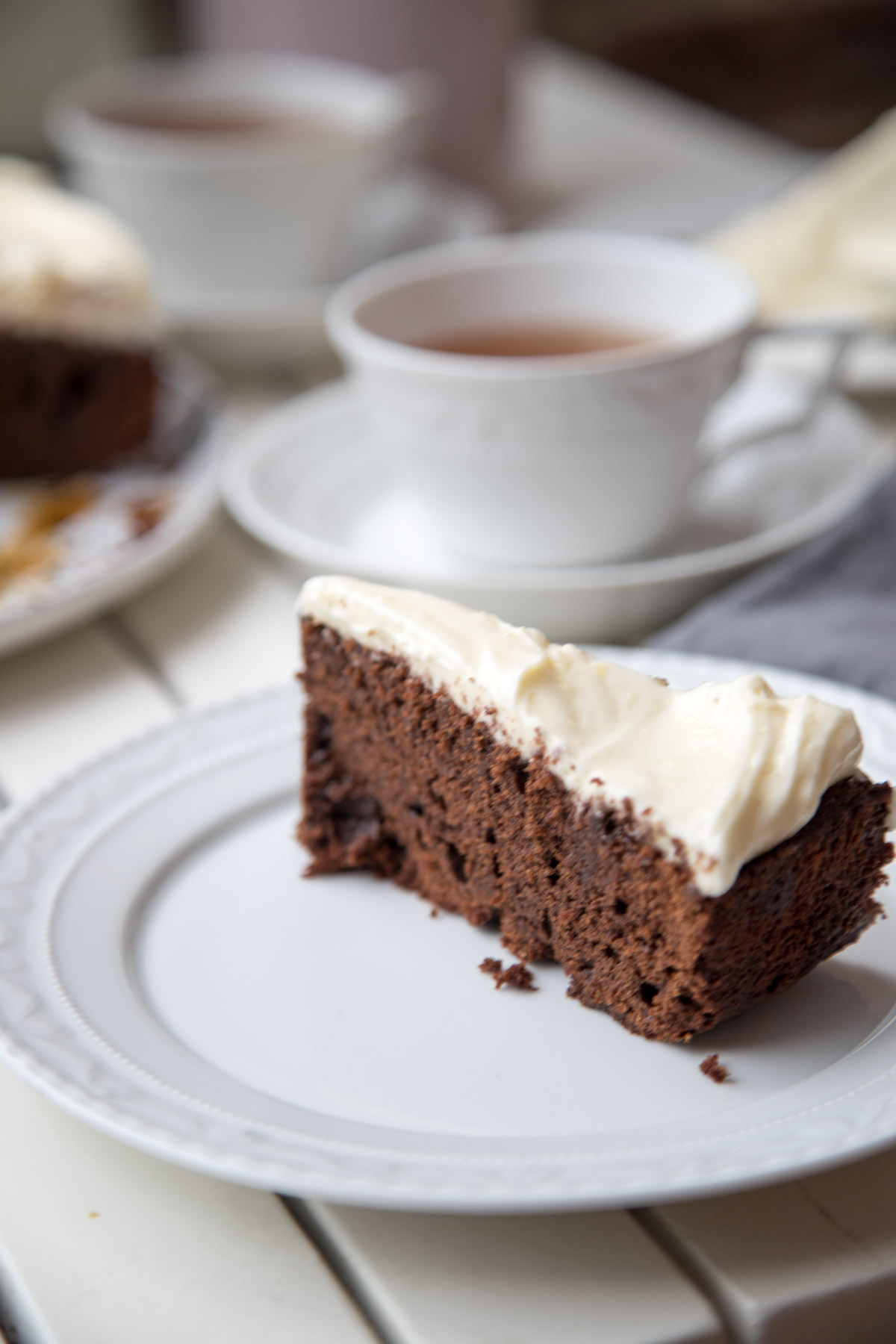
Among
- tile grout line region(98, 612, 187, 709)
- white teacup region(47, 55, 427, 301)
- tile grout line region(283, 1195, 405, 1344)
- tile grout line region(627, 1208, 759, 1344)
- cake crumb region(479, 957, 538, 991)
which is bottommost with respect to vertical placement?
tile grout line region(98, 612, 187, 709)

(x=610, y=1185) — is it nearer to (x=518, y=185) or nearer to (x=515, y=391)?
(x=515, y=391)

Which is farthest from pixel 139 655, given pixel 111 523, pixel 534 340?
pixel 534 340

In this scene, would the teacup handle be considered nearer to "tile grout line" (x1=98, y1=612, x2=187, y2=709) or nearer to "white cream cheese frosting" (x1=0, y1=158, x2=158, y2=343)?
"tile grout line" (x1=98, y1=612, x2=187, y2=709)

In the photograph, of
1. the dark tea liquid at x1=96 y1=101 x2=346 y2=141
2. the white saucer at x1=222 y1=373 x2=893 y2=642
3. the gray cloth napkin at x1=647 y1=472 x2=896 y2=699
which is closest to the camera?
the gray cloth napkin at x1=647 y1=472 x2=896 y2=699

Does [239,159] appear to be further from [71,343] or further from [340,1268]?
[340,1268]

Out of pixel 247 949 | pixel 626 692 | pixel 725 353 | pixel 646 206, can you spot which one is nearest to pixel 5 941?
pixel 247 949

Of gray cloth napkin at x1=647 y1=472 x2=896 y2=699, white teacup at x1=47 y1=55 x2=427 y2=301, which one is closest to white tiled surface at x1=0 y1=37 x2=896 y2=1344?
gray cloth napkin at x1=647 y1=472 x2=896 y2=699

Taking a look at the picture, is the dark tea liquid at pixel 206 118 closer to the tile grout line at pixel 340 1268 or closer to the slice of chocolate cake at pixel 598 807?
the slice of chocolate cake at pixel 598 807
